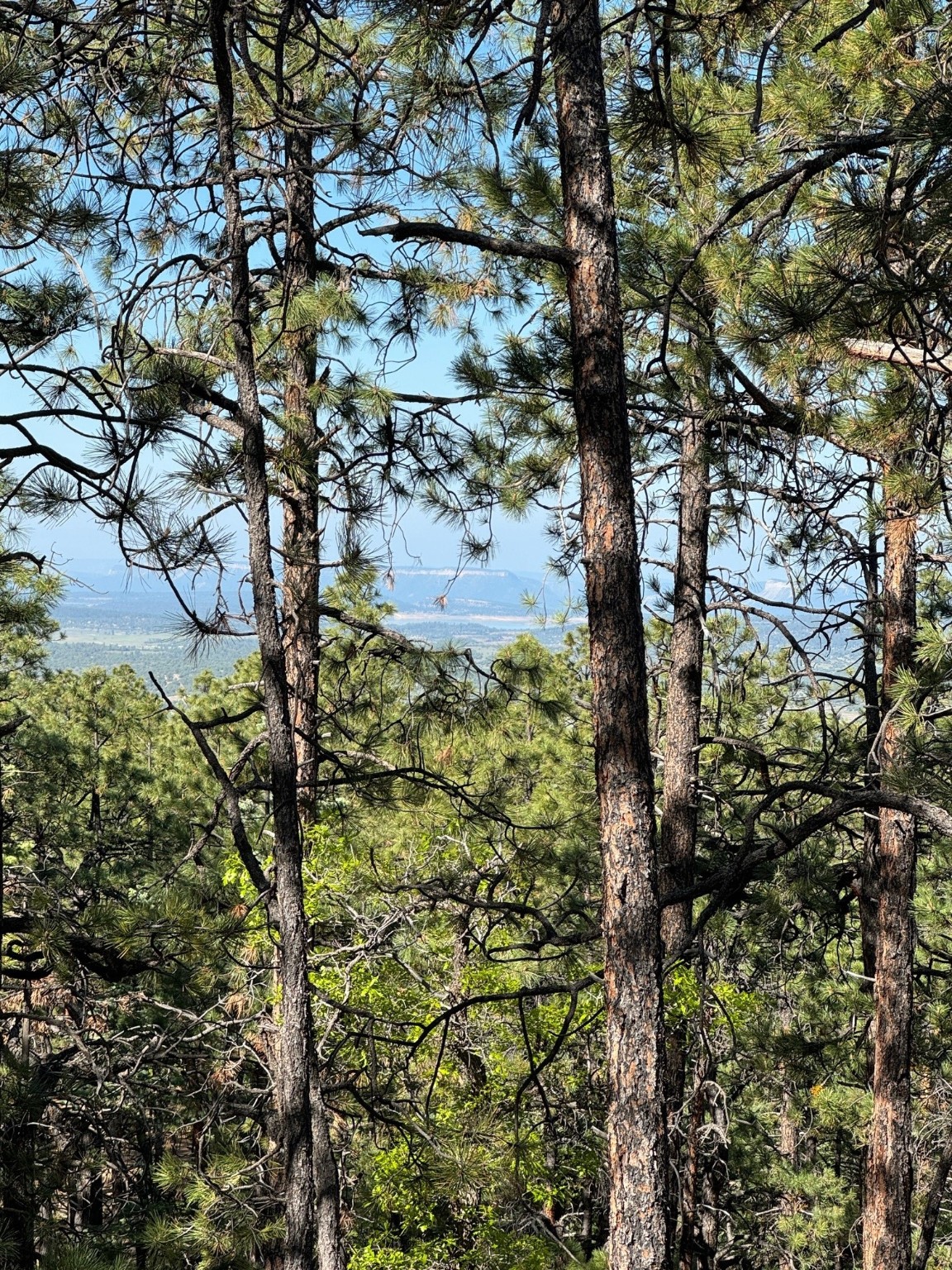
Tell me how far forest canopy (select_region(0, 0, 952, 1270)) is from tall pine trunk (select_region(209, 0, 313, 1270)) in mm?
17

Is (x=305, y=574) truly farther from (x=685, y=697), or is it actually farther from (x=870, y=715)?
(x=870, y=715)

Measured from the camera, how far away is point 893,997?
6254 mm

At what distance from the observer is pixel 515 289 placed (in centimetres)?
668

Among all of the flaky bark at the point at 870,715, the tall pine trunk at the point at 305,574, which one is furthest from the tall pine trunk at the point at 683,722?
the tall pine trunk at the point at 305,574

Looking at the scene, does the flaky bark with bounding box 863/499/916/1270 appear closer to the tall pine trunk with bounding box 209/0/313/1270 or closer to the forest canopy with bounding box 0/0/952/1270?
the forest canopy with bounding box 0/0/952/1270

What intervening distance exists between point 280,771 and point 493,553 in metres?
3.28

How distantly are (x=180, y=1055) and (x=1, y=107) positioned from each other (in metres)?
3.87

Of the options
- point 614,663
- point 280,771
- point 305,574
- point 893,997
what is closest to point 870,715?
point 893,997

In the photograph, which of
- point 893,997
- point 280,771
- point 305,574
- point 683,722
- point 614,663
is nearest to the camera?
point 614,663

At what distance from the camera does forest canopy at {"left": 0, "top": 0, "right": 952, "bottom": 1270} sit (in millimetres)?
3332

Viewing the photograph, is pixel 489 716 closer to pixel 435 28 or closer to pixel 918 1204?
pixel 435 28

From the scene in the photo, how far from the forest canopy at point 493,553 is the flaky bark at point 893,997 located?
3 centimetres

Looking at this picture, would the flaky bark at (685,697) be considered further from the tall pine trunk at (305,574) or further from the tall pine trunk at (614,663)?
the tall pine trunk at (614,663)

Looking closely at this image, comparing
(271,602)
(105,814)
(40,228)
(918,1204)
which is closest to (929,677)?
(271,602)
